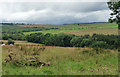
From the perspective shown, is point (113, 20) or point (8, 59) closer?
point (8, 59)

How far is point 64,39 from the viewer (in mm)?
65312

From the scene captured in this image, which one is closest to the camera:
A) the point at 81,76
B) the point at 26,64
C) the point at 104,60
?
the point at 81,76

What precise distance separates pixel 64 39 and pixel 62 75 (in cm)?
5930

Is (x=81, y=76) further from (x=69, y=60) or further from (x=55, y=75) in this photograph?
(x=69, y=60)

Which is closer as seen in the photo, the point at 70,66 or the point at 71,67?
the point at 71,67

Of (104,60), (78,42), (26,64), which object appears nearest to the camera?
(26,64)

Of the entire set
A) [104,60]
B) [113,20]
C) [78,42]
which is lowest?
[78,42]

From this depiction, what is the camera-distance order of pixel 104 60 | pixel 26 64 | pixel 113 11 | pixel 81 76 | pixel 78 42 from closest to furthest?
pixel 81 76
pixel 26 64
pixel 104 60
pixel 113 11
pixel 78 42

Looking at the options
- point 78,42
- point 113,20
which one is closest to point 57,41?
point 78,42

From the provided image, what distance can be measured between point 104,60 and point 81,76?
382 cm

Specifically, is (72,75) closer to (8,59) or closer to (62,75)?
(62,75)

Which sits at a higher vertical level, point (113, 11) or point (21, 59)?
point (113, 11)

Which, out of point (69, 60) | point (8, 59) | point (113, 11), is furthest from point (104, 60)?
point (113, 11)

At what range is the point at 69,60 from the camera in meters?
9.05
